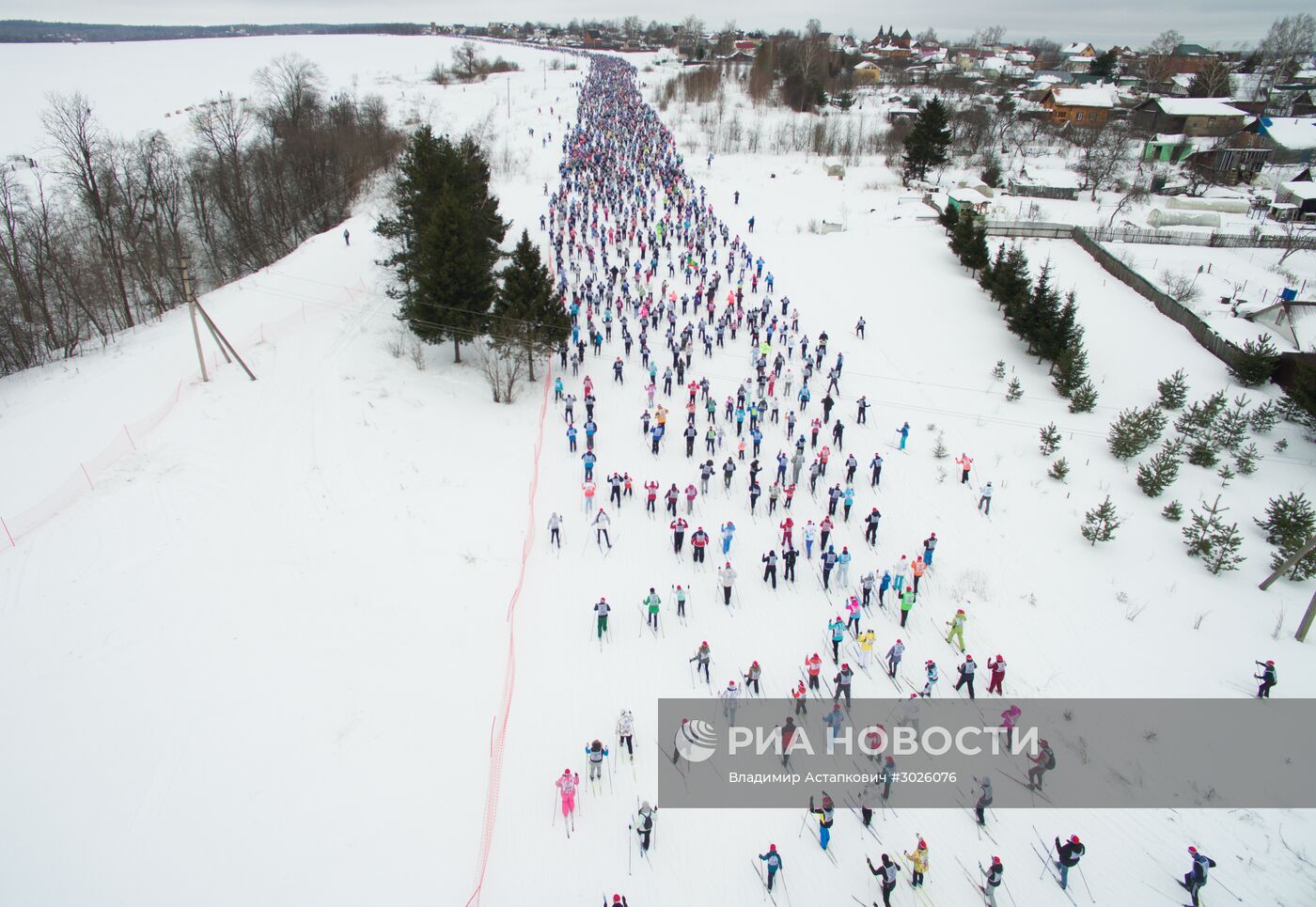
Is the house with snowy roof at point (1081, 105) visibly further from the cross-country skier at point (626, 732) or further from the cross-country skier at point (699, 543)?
the cross-country skier at point (626, 732)

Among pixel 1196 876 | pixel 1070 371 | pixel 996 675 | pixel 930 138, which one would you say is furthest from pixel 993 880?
pixel 930 138

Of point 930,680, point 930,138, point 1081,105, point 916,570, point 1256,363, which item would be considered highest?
point 1081,105

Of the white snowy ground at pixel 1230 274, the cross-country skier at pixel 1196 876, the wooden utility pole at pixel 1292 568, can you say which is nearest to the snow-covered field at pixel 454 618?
the wooden utility pole at pixel 1292 568

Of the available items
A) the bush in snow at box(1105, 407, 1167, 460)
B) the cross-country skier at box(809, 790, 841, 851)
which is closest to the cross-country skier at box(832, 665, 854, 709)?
the cross-country skier at box(809, 790, 841, 851)

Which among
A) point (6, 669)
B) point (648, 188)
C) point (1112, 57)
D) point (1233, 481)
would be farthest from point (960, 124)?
point (6, 669)

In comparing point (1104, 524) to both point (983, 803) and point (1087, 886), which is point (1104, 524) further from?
point (1087, 886)
